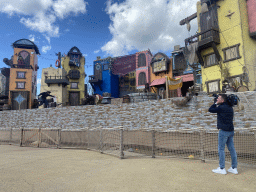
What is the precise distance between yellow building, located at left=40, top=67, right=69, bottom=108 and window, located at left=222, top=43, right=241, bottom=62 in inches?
1024

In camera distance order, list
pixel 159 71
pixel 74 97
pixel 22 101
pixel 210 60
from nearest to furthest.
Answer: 1. pixel 210 60
2. pixel 159 71
3. pixel 22 101
4. pixel 74 97

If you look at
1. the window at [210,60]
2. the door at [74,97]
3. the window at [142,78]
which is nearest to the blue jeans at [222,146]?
the window at [210,60]

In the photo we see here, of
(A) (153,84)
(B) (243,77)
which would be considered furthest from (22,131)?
(A) (153,84)

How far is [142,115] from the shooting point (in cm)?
1320

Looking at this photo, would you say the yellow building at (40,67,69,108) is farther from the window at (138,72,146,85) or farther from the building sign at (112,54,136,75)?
the window at (138,72,146,85)

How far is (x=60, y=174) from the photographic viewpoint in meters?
3.59

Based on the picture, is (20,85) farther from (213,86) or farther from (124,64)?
(213,86)

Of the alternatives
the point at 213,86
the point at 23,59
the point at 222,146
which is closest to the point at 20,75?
the point at 23,59

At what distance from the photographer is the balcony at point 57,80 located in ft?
102

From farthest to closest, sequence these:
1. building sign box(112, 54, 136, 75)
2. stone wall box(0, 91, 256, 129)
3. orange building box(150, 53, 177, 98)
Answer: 1. building sign box(112, 54, 136, 75)
2. orange building box(150, 53, 177, 98)
3. stone wall box(0, 91, 256, 129)

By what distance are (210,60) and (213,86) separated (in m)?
2.62

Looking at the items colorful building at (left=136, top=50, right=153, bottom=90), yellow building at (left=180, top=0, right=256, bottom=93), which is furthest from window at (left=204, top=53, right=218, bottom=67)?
colorful building at (left=136, top=50, right=153, bottom=90)

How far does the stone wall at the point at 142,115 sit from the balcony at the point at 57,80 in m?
11.2

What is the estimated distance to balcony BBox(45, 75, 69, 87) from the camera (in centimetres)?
3106
